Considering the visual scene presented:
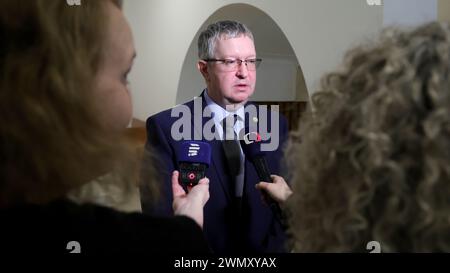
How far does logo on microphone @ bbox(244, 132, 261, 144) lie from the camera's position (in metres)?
1.07

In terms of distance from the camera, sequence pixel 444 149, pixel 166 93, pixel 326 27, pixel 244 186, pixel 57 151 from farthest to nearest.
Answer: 1. pixel 166 93
2. pixel 326 27
3. pixel 244 186
4. pixel 57 151
5. pixel 444 149

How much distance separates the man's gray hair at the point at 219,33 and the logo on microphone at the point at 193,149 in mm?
351

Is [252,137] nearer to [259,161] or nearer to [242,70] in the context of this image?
[259,161]

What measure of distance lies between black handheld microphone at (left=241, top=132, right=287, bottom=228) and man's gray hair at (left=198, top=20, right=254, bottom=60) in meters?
0.31

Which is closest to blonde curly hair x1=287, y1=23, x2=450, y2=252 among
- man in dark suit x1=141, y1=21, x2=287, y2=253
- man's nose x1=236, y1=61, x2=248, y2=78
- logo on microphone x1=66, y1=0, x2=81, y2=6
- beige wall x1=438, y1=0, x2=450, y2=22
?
logo on microphone x1=66, y1=0, x2=81, y2=6

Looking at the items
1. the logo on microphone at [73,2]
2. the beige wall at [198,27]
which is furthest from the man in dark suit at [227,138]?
the logo on microphone at [73,2]

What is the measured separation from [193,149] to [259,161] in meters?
0.16

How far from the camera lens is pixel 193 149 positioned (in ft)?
3.26

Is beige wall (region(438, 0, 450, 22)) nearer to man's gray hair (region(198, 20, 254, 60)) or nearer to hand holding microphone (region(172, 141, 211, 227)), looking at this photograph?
man's gray hair (region(198, 20, 254, 60))

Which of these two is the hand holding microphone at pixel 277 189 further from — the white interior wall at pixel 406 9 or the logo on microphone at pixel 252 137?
the white interior wall at pixel 406 9
